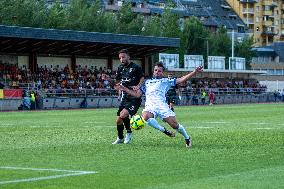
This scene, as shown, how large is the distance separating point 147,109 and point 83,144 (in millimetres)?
1705

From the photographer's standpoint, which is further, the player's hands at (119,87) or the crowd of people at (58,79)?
the crowd of people at (58,79)

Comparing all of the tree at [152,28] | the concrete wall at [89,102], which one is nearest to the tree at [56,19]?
the tree at [152,28]

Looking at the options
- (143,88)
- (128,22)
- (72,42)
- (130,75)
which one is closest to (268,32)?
(128,22)

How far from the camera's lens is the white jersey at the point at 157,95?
16.0 m

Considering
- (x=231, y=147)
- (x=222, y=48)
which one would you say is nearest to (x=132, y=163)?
(x=231, y=147)

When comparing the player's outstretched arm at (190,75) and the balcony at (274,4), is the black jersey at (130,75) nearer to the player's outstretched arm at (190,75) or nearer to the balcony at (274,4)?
the player's outstretched arm at (190,75)

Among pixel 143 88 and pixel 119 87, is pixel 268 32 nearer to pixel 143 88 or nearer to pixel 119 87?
pixel 143 88

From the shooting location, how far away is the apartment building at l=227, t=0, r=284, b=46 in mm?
142375

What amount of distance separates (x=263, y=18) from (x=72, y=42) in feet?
299

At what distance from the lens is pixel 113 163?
12.4 m

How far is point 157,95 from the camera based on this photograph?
52.9ft

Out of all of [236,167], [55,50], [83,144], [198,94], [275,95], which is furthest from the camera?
[275,95]

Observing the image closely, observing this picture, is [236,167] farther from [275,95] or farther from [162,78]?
[275,95]

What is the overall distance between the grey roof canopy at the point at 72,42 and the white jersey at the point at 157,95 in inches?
1504
